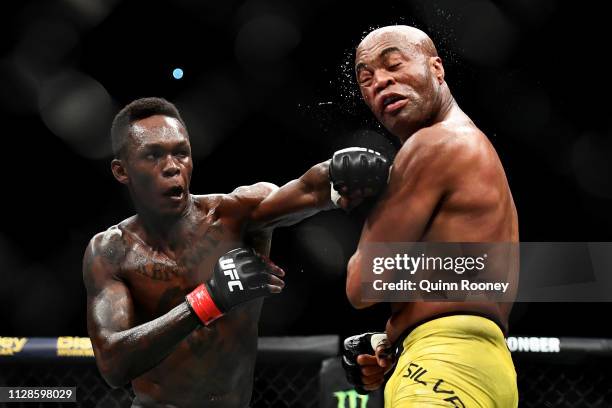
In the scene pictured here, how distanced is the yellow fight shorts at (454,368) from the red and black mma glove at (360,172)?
343 mm

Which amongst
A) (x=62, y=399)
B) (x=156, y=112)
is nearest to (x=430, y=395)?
(x=156, y=112)

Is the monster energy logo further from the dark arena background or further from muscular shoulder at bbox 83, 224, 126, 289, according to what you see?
the dark arena background

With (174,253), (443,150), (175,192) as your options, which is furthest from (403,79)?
(174,253)

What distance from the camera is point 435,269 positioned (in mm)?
1703

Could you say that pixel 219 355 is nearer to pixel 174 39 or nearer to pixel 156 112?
pixel 156 112

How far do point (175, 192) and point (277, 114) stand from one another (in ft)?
7.49

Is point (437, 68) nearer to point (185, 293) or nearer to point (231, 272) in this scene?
point (231, 272)

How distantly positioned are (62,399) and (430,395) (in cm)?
173

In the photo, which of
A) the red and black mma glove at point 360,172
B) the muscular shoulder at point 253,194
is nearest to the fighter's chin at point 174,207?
the muscular shoulder at point 253,194

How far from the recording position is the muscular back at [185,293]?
2332mm

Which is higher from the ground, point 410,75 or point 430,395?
point 410,75

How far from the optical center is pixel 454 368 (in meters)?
1.60

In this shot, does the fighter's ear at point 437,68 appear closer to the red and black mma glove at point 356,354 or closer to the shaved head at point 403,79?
the shaved head at point 403,79

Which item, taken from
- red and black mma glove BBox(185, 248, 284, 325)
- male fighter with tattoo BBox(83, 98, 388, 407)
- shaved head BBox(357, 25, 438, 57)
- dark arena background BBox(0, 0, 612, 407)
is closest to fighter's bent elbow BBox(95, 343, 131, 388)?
male fighter with tattoo BBox(83, 98, 388, 407)
